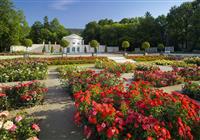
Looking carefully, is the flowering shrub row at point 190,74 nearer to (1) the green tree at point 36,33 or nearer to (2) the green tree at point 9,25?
(2) the green tree at point 9,25

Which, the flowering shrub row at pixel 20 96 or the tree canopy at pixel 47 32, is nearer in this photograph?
the flowering shrub row at pixel 20 96

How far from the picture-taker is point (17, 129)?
4328 millimetres

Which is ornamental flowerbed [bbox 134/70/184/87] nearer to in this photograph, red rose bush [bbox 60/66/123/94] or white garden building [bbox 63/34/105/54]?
red rose bush [bbox 60/66/123/94]

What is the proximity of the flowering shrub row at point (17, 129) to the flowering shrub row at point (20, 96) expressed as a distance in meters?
1.93

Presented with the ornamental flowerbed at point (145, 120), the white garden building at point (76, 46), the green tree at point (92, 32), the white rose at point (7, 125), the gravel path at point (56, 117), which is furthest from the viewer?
the green tree at point (92, 32)

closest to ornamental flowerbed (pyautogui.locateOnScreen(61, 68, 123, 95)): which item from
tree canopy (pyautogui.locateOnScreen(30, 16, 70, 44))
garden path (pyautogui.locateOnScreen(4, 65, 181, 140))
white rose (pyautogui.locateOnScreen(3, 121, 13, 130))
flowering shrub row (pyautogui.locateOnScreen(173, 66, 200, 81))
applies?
garden path (pyautogui.locateOnScreen(4, 65, 181, 140))

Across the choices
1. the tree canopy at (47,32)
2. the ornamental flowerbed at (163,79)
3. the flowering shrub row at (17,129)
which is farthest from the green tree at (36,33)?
the flowering shrub row at (17,129)

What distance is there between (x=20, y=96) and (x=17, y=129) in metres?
2.28

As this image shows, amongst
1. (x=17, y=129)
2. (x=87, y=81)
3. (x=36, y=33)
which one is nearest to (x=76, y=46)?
(x=36, y=33)

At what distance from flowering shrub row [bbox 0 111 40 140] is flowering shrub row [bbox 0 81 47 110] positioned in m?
1.93

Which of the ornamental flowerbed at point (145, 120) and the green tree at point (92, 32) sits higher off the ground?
the green tree at point (92, 32)

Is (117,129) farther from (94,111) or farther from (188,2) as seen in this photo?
(188,2)

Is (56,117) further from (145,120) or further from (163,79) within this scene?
(163,79)

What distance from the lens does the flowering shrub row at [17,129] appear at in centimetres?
394
